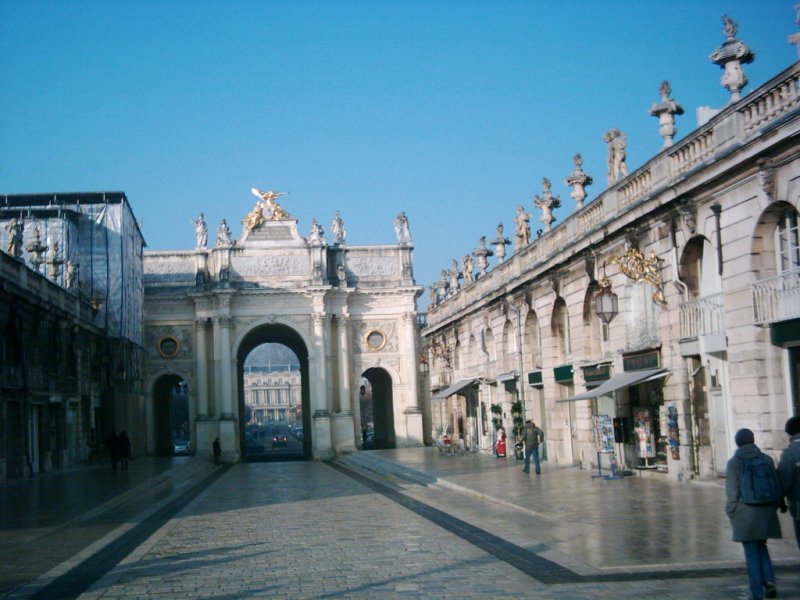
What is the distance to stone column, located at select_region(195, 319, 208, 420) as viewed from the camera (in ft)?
182

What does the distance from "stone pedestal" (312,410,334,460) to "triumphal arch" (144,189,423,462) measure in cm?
6

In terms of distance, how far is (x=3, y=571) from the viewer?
12.3 metres

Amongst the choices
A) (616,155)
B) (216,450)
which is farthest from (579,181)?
(216,450)

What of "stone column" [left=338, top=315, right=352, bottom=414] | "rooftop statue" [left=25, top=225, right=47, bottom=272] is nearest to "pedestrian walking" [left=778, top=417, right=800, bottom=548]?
"rooftop statue" [left=25, top=225, right=47, bottom=272]

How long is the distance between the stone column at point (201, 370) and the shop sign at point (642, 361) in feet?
114

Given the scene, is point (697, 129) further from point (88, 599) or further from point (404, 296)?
point (404, 296)

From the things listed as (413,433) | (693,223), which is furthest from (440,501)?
(413,433)

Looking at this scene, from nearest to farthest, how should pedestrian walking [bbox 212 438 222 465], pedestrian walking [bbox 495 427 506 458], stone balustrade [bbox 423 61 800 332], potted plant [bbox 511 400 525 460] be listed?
stone balustrade [bbox 423 61 800 332] < potted plant [bbox 511 400 525 460] < pedestrian walking [bbox 495 427 506 458] < pedestrian walking [bbox 212 438 222 465]

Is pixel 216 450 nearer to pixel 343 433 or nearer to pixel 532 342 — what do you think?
pixel 343 433

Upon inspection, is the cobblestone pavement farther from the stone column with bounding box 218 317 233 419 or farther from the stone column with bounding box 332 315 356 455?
the stone column with bounding box 332 315 356 455

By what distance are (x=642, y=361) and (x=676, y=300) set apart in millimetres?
2204

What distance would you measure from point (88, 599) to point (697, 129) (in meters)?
14.2

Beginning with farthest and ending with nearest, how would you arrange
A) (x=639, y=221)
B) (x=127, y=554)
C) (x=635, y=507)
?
1. (x=639, y=221)
2. (x=635, y=507)
3. (x=127, y=554)

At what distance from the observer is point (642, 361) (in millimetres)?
23250
